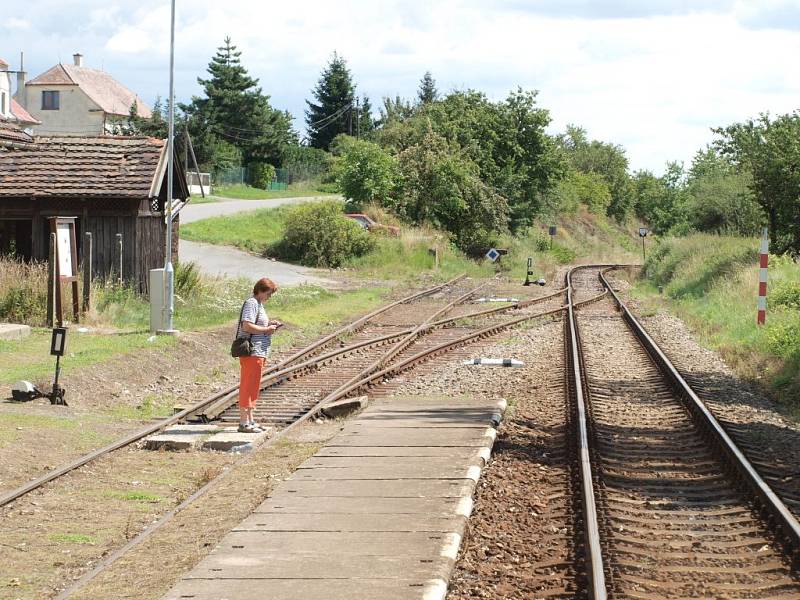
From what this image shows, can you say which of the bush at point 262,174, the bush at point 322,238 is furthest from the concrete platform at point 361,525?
the bush at point 262,174

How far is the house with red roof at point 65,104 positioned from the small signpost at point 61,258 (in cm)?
7454

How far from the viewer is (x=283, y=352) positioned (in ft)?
70.8

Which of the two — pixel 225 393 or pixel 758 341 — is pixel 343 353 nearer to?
pixel 225 393

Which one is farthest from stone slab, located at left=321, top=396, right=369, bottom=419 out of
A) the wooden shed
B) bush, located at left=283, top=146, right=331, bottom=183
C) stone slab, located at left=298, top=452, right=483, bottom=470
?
bush, located at left=283, top=146, right=331, bottom=183

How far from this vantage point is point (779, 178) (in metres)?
32.9

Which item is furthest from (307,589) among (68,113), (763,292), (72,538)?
(68,113)

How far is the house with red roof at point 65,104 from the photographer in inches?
3706

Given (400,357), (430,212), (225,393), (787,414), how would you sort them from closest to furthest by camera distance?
1. (787,414)
2. (225,393)
3. (400,357)
4. (430,212)

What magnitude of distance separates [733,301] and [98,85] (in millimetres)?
78968

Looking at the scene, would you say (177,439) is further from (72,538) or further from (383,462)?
(72,538)

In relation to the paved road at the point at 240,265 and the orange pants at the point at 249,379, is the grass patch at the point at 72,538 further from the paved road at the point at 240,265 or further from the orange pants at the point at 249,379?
the paved road at the point at 240,265

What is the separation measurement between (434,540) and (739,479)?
12.2 ft

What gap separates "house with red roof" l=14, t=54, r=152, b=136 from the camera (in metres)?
94.1

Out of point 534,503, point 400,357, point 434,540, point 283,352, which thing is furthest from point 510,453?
point 283,352
